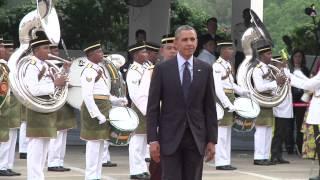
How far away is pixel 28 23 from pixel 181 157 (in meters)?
3.66

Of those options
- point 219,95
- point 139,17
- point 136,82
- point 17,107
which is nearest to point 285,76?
point 219,95

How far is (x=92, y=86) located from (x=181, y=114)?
10.4ft

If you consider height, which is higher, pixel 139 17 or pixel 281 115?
pixel 139 17

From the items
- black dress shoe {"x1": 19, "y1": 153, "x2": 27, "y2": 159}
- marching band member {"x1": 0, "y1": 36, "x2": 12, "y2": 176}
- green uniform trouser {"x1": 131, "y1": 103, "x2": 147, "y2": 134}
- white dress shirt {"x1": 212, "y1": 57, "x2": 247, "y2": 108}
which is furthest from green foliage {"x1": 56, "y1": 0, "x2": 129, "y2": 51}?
green uniform trouser {"x1": 131, "y1": 103, "x2": 147, "y2": 134}

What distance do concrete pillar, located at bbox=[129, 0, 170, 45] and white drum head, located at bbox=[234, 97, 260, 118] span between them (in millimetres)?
4971

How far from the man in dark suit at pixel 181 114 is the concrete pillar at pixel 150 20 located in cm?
974

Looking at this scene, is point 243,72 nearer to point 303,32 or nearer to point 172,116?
point 172,116

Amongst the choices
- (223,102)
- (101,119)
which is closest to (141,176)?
(101,119)

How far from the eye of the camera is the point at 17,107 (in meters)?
10.9

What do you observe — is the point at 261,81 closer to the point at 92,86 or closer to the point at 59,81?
the point at 92,86

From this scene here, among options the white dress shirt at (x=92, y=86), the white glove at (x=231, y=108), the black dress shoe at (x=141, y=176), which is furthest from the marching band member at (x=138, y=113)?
the white glove at (x=231, y=108)

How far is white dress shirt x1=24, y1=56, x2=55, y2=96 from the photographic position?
8.66 meters

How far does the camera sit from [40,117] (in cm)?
896

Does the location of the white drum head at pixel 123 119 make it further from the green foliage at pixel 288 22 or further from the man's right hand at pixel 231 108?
the green foliage at pixel 288 22
